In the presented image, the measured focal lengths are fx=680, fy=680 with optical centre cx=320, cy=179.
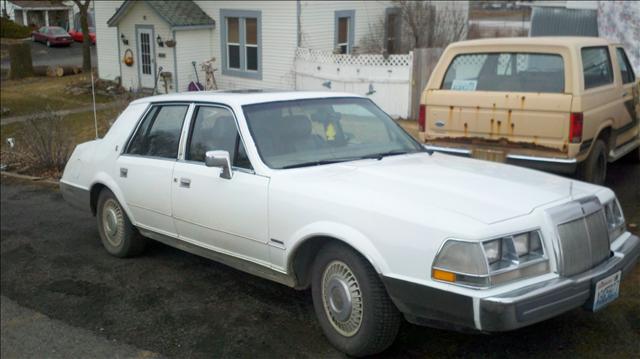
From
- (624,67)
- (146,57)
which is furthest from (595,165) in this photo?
(146,57)

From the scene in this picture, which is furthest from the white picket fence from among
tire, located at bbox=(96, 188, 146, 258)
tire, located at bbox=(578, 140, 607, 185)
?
tire, located at bbox=(96, 188, 146, 258)

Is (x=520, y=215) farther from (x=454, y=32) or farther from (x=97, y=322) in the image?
(x=454, y=32)

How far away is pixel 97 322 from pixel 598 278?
3.44 metres

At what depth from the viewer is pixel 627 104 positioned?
830 cm

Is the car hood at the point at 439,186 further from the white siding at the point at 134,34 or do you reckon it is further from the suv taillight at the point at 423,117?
the white siding at the point at 134,34

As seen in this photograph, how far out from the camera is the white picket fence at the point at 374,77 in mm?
15609

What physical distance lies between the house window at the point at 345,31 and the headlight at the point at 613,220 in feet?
50.9

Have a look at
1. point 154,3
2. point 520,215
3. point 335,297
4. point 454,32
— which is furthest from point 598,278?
point 454,32

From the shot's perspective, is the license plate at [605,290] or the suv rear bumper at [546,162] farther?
the suv rear bumper at [546,162]

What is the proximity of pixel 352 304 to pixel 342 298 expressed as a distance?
0.25 feet

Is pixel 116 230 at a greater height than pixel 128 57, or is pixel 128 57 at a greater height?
pixel 128 57

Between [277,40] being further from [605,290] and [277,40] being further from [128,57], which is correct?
[605,290]

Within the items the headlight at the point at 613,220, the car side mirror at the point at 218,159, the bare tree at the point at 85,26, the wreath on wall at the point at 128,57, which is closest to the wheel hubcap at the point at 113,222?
the car side mirror at the point at 218,159

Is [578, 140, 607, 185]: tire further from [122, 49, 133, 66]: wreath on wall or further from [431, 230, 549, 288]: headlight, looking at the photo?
[122, 49, 133, 66]: wreath on wall
